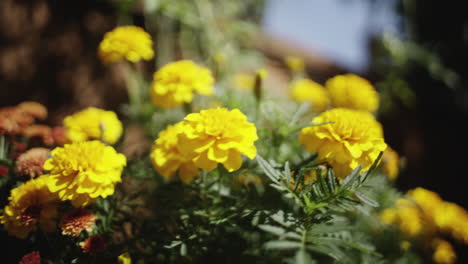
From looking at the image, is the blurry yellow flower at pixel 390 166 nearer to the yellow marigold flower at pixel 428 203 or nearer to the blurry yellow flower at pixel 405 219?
the blurry yellow flower at pixel 405 219

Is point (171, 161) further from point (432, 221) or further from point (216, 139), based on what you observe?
point (432, 221)

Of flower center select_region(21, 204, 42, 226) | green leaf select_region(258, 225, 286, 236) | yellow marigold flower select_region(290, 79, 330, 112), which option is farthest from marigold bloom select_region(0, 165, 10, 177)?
yellow marigold flower select_region(290, 79, 330, 112)

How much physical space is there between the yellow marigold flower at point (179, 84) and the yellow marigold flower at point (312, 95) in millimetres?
626

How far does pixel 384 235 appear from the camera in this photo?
1160 millimetres

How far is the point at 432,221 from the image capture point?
4.58 ft

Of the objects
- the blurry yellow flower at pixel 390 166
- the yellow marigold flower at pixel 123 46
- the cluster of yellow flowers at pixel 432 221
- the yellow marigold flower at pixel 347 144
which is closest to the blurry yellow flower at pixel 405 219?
the cluster of yellow flowers at pixel 432 221

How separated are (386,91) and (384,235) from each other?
5.28 ft

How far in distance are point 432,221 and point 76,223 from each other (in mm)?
1450

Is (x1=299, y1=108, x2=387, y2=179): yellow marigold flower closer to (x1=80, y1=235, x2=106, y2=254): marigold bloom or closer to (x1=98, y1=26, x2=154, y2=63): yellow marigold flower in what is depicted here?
(x1=80, y1=235, x2=106, y2=254): marigold bloom

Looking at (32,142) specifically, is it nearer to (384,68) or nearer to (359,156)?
(359,156)

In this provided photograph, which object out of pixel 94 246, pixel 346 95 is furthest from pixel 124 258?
pixel 346 95

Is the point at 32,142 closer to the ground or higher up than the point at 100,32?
closer to the ground

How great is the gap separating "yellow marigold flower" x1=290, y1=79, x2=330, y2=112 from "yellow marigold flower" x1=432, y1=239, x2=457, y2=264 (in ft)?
2.51

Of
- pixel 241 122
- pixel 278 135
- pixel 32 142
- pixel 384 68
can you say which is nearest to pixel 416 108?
pixel 384 68
